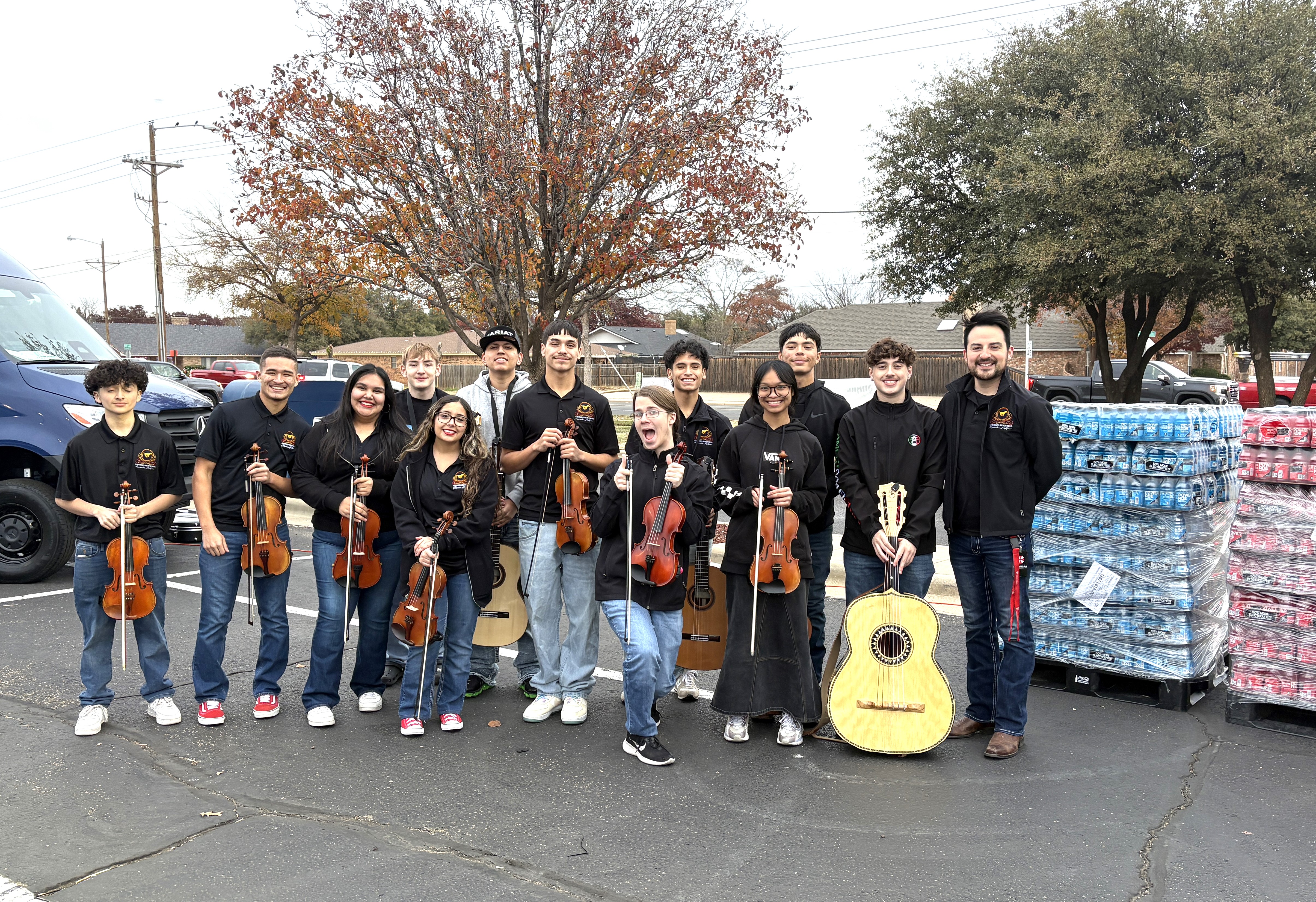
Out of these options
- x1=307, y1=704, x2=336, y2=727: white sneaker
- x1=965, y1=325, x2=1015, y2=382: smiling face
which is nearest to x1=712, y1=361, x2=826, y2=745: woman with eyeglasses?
x1=965, y1=325, x2=1015, y2=382: smiling face

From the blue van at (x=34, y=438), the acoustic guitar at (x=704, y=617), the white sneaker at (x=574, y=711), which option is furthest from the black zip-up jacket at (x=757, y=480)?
the blue van at (x=34, y=438)

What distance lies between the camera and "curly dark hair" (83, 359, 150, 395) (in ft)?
15.4

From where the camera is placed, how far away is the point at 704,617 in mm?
5020

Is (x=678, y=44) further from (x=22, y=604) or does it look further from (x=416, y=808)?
(x=416, y=808)

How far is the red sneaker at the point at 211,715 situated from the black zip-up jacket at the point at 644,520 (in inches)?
79.7

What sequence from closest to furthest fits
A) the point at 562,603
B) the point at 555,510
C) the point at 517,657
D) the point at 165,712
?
the point at 165,712
the point at 555,510
the point at 562,603
the point at 517,657

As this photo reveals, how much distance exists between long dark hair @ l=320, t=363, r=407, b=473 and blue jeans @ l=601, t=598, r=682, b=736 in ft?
4.46

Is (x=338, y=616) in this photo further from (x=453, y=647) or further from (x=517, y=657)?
(x=517, y=657)

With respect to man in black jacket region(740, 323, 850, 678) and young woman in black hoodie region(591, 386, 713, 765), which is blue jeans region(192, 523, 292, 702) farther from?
man in black jacket region(740, 323, 850, 678)

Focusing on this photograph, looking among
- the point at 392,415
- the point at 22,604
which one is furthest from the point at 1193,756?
the point at 22,604

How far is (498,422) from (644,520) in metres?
1.30

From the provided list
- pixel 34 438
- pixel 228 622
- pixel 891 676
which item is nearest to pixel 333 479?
pixel 228 622

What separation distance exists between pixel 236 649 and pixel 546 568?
2.58 meters

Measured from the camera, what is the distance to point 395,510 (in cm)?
466
